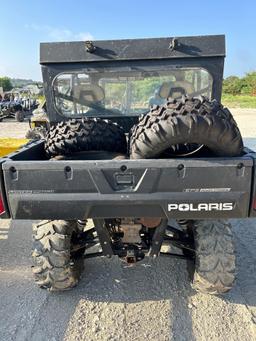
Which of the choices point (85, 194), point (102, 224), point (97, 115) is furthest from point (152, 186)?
point (97, 115)

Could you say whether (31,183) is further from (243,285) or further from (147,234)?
(243,285)

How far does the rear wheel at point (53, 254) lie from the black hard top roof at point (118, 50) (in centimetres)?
187

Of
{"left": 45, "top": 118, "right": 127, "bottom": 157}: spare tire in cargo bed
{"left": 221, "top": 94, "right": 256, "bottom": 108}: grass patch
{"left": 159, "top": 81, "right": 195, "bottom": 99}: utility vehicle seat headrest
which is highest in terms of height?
{"left": 159, "top": 81, "right": 195, "bottom": 99}: utility vehicle seat headrest

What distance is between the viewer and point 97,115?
4.25 m

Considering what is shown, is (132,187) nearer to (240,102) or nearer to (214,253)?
(214,253)

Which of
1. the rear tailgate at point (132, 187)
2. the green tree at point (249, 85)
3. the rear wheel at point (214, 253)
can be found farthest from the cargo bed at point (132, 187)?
the green tree at point (249, 85)

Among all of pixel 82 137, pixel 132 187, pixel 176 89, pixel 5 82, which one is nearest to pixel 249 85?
pixel 5 82

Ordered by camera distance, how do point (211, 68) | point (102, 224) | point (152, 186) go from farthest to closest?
point (211, 68), point (102, 224), point (152, 186)

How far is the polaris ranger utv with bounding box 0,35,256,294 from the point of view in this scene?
2.40 meters

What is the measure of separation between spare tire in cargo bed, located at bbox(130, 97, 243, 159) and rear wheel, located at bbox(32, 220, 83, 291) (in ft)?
3.61

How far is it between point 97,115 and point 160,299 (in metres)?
2.08

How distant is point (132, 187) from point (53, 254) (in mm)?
1065

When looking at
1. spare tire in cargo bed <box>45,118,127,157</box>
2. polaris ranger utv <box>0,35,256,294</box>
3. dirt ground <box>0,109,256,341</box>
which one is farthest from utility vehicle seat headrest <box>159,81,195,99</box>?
dirt ground <box>0,109,256,341</box>

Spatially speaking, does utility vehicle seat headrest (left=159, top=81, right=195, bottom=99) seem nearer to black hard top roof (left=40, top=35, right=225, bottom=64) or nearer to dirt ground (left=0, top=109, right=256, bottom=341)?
black hard top roof (left=40, top=35, right=225, bottom=64)
